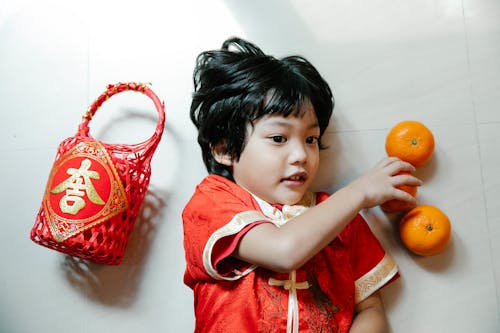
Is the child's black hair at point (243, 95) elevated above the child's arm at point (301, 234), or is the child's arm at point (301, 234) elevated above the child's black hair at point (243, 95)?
the child's black hair at point (243, 95)

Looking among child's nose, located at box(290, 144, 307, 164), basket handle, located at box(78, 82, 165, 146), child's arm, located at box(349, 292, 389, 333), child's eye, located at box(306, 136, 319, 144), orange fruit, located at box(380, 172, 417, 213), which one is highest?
basket handle, located at box(78, 82, 165, 146)

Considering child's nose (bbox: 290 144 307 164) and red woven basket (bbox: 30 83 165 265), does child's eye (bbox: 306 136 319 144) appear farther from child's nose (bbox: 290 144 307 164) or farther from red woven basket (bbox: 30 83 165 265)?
red woven basket (bbox: 30 83 165 265)

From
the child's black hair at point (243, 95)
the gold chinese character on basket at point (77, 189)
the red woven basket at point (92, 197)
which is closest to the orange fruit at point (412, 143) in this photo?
the child's black hair at point (243, 95)

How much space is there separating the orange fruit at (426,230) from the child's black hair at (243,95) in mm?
290

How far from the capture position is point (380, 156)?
1.08 meters

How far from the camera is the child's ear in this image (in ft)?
3.08

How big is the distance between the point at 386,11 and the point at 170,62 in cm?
56

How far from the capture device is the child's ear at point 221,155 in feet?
3.08

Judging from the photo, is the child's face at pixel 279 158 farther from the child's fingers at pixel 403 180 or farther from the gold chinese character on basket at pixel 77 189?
the gold chinese character on basket at pixel 77 189

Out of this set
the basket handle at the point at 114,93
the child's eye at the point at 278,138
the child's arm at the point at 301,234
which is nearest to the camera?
the child's arm at the point at 301,234

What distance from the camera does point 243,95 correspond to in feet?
2.96

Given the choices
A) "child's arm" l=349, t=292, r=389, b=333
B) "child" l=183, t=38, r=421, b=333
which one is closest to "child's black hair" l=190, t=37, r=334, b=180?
"child" l=183, t=38, r=421, b=333

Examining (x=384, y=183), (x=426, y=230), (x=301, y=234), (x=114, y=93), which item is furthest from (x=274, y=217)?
(x=114, y=93)

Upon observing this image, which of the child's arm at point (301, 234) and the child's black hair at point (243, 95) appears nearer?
the child's arm at point (301, 234)
